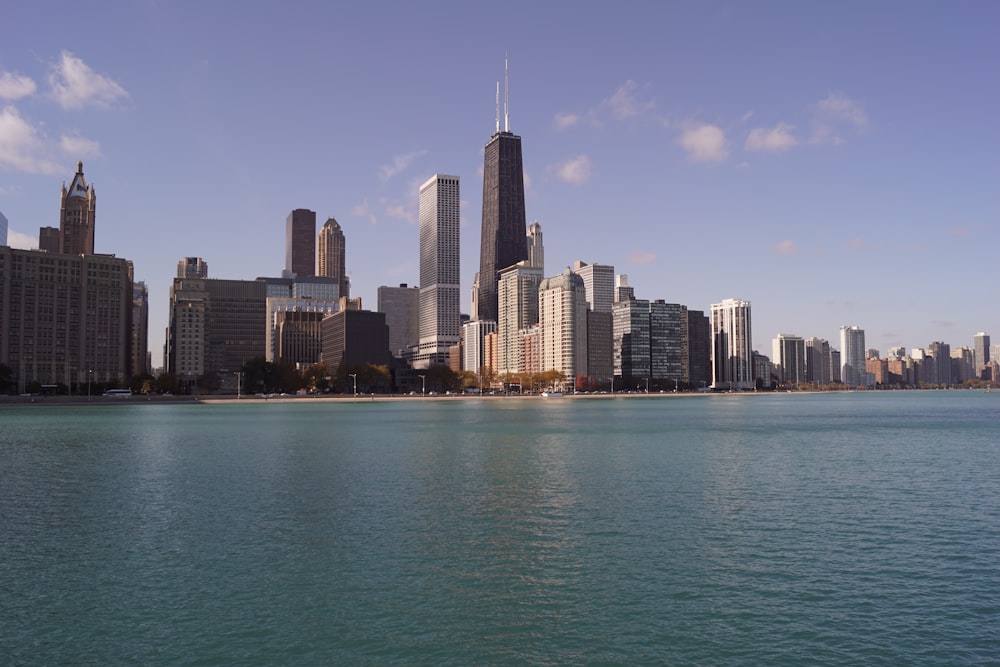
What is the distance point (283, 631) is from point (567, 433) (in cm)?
9063

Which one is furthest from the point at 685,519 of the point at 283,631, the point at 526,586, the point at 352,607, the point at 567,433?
the point at 567,433

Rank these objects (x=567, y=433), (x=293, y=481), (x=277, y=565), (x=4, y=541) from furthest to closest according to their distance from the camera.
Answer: (x=567, y=433), (x=293, y=481), (x=4, y=541), (x=277, y=565)

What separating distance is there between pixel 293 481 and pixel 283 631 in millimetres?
35004

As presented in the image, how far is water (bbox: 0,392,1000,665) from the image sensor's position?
24891 millimetres

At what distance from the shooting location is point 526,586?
30984 millimetres

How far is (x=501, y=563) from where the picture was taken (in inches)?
1356

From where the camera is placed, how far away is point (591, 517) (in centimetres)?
4438

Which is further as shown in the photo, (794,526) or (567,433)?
(567,433)

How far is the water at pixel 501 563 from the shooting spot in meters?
24.9

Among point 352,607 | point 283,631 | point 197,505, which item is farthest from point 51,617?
point 197,505

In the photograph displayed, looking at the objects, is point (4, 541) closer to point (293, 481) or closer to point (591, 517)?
point (293, 481)

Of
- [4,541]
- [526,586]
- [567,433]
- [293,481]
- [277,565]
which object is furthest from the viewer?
[567,433]

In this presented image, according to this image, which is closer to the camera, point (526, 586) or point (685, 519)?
point (526, 586)

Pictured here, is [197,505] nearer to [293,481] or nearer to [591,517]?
[293,481]
